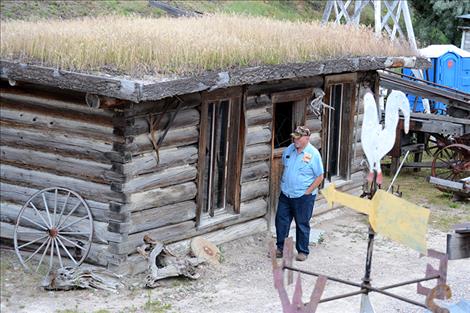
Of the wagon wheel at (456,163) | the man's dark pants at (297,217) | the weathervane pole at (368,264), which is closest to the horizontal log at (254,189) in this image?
the man's dark pants at (297,217)

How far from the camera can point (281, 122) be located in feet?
44.1

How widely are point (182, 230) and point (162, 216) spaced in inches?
17.6

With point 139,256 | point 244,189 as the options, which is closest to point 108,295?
point 139,256

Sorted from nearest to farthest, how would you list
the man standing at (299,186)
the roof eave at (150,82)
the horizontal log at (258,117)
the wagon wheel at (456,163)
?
1. the roof eave at (150,82)
2. the man standing at (299,186)
3. the horizontal log at (258,117)
4. the wagon wheel at (456,163)

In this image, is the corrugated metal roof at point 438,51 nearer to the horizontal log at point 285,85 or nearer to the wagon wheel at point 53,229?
the horizontal log at point 285,85

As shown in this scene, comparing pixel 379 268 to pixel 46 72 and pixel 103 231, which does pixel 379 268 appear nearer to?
pixel 103 231

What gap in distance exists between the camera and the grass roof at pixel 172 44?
407 inches

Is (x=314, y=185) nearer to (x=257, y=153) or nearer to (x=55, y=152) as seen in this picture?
(x=257, y=153)

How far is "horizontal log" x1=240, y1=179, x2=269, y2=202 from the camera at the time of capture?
12.4m

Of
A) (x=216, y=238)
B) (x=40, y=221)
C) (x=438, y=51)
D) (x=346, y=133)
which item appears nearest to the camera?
(x=40, y=221)

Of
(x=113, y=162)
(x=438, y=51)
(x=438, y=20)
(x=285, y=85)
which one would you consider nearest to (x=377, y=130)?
(x=113, y=162)

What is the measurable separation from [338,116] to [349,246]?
278cm

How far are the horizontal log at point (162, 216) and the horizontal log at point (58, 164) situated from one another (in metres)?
0.60

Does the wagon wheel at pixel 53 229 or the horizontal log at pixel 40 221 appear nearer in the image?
the horizontal log at pixel 40 221
